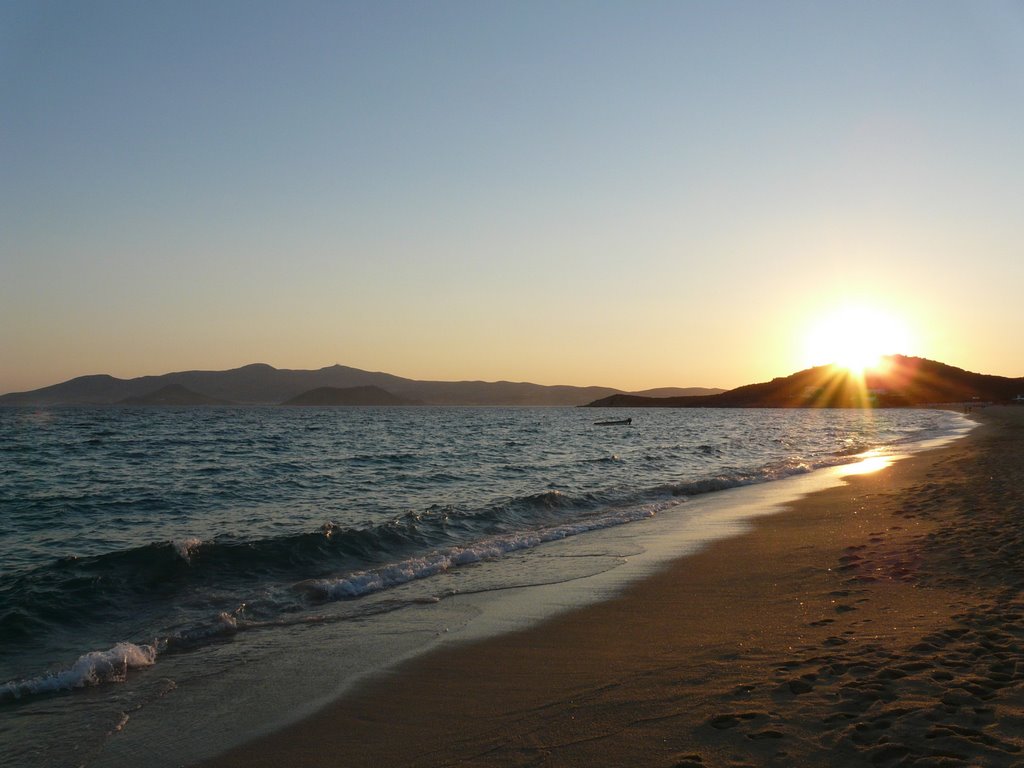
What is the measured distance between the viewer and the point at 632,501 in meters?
21.0

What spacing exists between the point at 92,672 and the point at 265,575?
4.74 meters

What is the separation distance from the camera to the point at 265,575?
1186 cm

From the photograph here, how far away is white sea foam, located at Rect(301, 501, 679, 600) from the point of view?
1066cm

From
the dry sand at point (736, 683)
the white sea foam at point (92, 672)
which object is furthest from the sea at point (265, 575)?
the dry sand at point (736, 683)

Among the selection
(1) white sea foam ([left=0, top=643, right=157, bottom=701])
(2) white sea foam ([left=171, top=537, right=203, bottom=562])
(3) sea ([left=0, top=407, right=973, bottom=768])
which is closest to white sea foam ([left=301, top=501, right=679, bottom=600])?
(3) sea ([left=0, top=407, right=973, bottom=768])

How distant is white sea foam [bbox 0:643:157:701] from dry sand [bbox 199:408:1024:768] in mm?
2770

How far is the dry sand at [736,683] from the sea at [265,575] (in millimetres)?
864

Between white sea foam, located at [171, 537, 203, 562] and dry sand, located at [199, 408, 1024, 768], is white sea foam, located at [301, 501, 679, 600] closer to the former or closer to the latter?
white sea foam, located at [171, 537, 203, 562]

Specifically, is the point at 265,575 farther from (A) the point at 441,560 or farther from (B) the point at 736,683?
(B) the point at 736,683

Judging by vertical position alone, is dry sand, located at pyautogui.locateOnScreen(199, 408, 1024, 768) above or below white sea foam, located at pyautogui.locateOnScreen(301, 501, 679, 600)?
above

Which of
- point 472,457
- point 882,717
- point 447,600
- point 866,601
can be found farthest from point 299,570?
point 472,457

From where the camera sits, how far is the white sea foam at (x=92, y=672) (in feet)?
22.4

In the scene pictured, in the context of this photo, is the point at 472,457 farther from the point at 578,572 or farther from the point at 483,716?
the point at 483,716

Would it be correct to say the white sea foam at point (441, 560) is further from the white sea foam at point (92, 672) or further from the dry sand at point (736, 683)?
the dry sand at point (736, 683)
